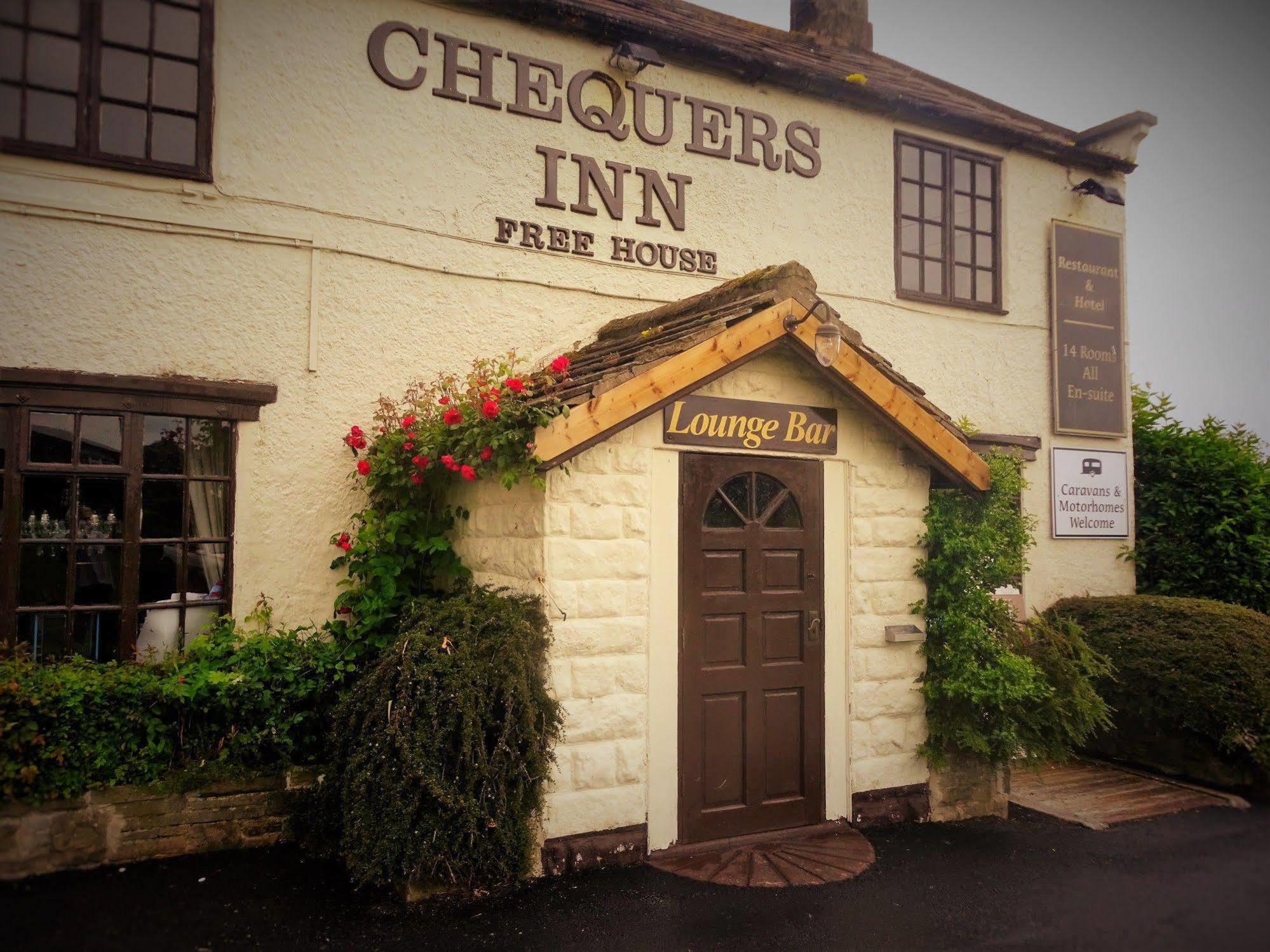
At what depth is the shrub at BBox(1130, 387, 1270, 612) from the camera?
9.52 meters

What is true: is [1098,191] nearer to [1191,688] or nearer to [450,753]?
[1191,688]

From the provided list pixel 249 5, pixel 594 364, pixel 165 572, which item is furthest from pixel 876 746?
pixel 249 5

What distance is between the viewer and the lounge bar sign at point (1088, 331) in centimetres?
1016

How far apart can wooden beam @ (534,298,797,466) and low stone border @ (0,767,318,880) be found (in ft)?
9.41

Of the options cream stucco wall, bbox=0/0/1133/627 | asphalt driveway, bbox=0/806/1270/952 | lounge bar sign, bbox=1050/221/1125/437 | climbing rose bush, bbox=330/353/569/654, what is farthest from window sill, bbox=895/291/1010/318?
asphalt driveway, bbox=0/806/1270/952

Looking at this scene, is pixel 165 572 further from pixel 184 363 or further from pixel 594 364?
pixel 594 364

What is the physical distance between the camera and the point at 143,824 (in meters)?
5.25

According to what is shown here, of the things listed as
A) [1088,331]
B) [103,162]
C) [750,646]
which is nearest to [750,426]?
[750,646]

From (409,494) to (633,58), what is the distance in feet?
14.4

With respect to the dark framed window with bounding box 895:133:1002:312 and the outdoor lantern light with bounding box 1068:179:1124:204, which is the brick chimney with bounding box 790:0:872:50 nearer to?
the dark framed window with bounding box 895:133:1002:312

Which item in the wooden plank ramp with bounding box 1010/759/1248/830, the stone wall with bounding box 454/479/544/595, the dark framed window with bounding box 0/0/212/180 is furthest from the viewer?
the wooden plank ramp with bounding box 1010/759/1248/830

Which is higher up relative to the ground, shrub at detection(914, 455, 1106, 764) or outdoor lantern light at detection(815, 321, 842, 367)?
outdoor lantern light at detection(815, 321, 842, 367)

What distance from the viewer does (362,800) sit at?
184 inches

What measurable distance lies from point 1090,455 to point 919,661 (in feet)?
17.0
